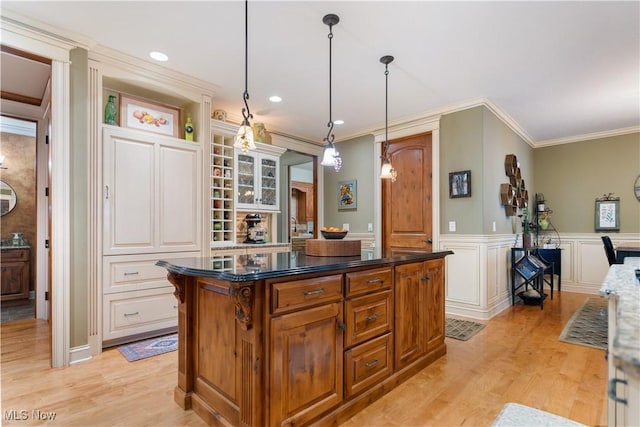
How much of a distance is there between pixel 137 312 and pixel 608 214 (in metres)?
6.89

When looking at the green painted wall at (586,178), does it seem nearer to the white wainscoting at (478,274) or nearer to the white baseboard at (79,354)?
the white wainscoting at (478,274)

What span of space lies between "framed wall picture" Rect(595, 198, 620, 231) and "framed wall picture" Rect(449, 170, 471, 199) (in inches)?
123

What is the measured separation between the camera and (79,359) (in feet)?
8.92

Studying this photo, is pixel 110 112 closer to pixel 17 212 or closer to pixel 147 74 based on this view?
pixel 147 74

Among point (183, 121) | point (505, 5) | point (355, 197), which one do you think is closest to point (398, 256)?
point (505, 5)

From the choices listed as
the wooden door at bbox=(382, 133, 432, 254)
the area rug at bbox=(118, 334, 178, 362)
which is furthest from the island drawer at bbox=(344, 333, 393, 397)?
the wooden door at bbox=(382, 133, 432, 254)

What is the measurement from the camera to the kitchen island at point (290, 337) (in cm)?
156

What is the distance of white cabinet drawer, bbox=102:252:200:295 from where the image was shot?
298cm

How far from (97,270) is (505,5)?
12.6 ft

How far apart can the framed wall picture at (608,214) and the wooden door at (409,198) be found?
3238 millimetres

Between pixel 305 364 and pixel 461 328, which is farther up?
pixel 305 364

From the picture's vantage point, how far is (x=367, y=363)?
2061 millimetres

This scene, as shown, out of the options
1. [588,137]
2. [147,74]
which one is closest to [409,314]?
[147,74]

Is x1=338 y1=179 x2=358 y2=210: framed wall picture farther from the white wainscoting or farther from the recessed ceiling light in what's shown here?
the recessed ceiling light
